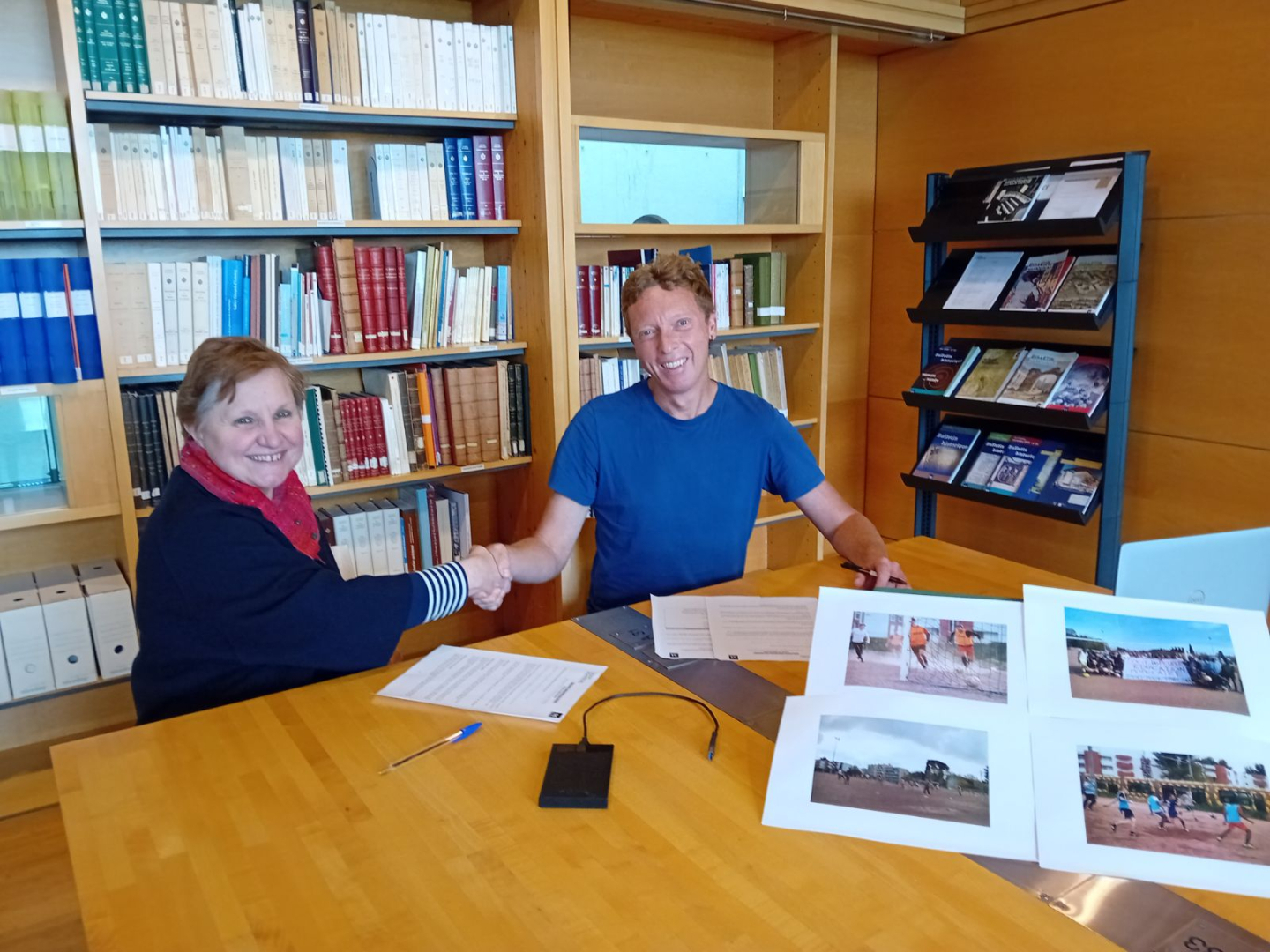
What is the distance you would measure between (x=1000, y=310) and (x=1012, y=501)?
64 centimetres

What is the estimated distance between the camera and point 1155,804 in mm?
1009

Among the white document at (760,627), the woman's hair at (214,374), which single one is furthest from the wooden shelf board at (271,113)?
the white document at (760,627)

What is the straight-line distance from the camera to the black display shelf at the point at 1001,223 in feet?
9.04

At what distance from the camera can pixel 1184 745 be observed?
1062mm

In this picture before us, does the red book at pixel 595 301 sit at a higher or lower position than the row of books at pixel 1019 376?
higher

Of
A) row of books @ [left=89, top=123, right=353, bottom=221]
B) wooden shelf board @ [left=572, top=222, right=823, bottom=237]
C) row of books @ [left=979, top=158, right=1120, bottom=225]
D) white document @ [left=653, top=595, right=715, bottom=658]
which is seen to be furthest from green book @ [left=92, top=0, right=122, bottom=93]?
row of books @ [left=979, top=158, right=1120, bottom=225]

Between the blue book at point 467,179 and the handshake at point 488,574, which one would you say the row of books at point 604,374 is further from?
the handshake at point 488,574

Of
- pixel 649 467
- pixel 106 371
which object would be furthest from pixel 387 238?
pixel 649 467

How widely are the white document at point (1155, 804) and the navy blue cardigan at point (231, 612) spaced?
3.10ft

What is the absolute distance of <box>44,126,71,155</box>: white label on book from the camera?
7.55 ft

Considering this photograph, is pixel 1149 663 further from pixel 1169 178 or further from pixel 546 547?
pixel 1169 178

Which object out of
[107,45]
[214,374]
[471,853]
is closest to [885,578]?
[471,853]

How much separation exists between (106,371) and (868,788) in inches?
85.9

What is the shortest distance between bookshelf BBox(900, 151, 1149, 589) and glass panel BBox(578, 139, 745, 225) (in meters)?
0.79
